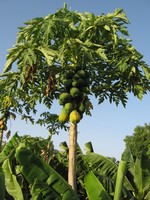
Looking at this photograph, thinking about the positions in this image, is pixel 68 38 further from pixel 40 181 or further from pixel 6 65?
pixel 40 181

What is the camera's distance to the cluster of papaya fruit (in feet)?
23.9

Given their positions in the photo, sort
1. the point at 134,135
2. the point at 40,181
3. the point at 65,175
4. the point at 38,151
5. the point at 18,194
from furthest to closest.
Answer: the point at 134,135 < the point at 65,175 < the point at 38,151 < the point at 18,194 < the point at 40,181

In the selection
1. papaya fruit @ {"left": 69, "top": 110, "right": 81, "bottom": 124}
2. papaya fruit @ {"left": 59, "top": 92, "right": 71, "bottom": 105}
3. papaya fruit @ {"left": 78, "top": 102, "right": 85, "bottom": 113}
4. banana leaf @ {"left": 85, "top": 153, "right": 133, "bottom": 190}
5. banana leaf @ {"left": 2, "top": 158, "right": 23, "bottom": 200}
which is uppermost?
papaya fruit @ {"left": 59, "top": 92, "right": 71, "bottom": 105}

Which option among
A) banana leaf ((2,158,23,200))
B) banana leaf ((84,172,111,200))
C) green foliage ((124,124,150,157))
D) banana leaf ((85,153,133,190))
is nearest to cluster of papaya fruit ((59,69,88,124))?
banana leaf ((84,172,111,200))

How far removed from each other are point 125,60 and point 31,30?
2130 mm

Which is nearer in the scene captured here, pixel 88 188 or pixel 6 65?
pixel 88 188

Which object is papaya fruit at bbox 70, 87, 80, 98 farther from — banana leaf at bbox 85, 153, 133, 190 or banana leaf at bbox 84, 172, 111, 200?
banana leaf at bbox 85, 153, 133, 190

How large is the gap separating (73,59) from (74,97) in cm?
89

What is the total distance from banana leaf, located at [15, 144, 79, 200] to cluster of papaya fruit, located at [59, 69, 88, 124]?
4.01 ft

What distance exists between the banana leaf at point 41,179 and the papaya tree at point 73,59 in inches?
36.3

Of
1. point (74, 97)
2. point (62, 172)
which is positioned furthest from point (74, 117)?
point (62, 172)

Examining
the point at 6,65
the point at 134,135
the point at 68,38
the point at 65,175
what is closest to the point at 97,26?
the point at 68,38

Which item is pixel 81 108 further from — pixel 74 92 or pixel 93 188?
pixel 93 188

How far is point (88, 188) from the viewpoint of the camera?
21.3 feet
